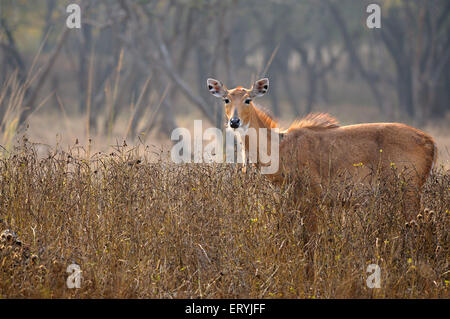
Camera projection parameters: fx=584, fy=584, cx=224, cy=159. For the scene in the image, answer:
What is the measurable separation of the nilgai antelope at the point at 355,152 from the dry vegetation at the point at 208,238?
0.23 metres

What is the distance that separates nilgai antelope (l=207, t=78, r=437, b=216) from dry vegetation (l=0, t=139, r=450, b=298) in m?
0.23

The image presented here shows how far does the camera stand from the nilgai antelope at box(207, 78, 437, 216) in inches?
Answer: 233

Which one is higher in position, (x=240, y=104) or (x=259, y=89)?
(x=259, y=89)

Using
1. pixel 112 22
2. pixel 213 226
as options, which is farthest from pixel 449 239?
pixel 112 22

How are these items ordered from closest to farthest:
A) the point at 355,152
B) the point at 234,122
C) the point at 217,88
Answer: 1. the point at 355,152
2. the point at 234,122
3. the point at 217,88

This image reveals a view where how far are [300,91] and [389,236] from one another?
37.1 meters

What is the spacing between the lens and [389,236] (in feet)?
17.1

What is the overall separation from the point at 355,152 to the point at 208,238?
1932mm

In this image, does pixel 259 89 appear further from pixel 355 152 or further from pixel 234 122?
pixel 355 152

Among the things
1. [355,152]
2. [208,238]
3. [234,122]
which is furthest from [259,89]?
[208,238]

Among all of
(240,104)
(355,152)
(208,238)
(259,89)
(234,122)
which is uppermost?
(259,89)

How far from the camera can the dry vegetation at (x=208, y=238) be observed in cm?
463

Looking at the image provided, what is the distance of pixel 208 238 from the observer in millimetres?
5199

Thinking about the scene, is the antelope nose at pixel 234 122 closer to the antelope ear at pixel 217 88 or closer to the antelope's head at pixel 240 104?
the antelope's head at pixel 240 104
